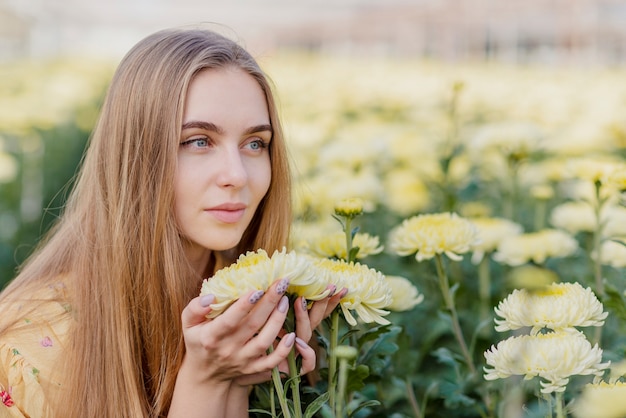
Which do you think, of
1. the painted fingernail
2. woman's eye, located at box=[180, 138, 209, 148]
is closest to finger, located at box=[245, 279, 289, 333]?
the painted fingernail

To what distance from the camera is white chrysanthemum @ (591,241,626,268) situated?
1.75 meters

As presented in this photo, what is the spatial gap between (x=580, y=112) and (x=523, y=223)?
1.73 meters

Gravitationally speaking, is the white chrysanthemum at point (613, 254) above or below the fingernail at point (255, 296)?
below

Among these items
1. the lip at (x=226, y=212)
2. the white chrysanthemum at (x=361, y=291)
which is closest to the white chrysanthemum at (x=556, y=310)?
the white chrysanthemum at (x=361, y=291)

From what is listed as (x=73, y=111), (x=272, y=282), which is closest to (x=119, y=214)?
(x=272, y=282)

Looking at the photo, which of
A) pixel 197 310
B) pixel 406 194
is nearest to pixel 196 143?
pixel 197 310

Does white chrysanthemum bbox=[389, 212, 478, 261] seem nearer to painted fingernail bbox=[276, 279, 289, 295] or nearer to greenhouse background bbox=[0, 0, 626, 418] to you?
greenhouse background bbox=[0, 0, 626, 418]

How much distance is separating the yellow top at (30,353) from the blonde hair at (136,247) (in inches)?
1.3

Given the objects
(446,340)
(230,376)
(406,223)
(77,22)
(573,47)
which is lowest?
(446,340)

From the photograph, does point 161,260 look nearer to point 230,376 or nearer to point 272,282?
point 230,376

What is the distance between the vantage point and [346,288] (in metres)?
1.20

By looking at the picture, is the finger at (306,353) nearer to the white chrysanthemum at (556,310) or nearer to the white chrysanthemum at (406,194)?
the white chrysanthemum at (556,310)

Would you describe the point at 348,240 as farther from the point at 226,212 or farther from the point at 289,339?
the point at 289,339

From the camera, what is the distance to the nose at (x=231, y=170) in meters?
1.43
